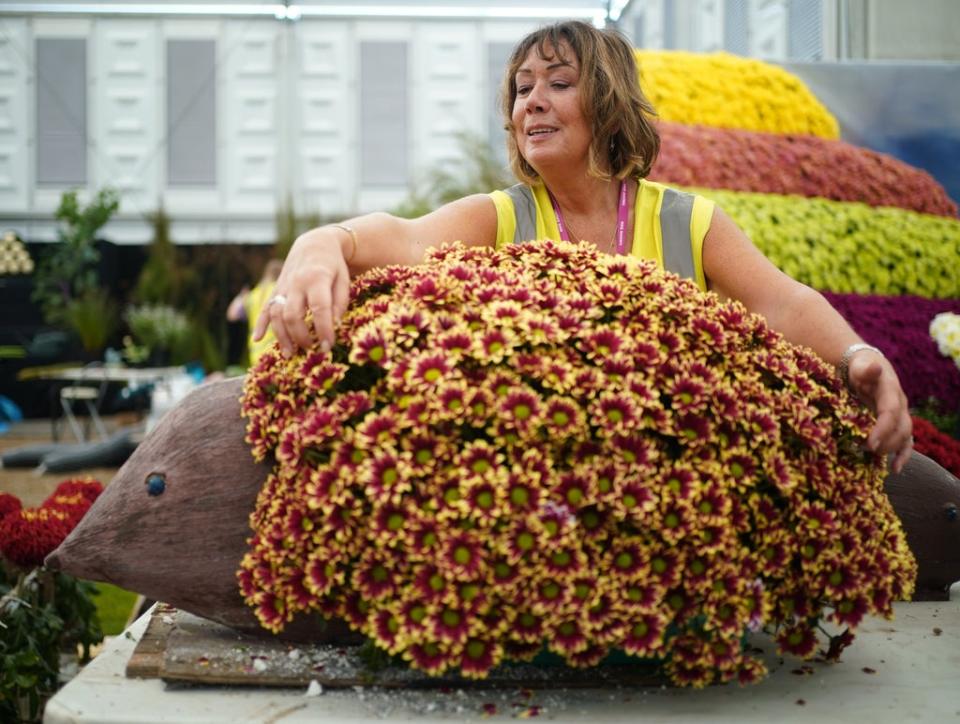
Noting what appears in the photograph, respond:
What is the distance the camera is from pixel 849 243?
14.0 feet

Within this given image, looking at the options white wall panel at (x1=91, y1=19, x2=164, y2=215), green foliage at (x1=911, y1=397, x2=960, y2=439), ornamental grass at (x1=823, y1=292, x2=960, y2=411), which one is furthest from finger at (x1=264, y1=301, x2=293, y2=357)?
white wall panel at (x1=91, y1=19, x2=164, y2=215)

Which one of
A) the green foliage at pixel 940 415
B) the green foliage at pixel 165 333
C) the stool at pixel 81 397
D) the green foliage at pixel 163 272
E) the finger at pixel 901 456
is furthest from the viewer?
the green foliage at pixel 163 272

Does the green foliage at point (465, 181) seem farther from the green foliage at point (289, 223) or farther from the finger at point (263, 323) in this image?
the finger at point (263, 323)

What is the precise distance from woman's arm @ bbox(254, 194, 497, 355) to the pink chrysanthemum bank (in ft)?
0.16

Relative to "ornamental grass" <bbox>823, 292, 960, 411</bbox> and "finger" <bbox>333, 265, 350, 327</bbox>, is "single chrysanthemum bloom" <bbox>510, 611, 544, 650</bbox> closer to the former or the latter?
"finger" <bbox>333, 265, 350, 327</bbox>

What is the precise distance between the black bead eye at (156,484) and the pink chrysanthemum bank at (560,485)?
0.17m

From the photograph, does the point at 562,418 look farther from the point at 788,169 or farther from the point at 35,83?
the point at 35,83

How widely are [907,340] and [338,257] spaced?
3392 mm

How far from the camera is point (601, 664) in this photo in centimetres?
134

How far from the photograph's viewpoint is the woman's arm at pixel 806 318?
133cm

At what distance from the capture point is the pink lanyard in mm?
1833

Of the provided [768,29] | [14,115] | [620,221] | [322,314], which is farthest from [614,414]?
[14,115]

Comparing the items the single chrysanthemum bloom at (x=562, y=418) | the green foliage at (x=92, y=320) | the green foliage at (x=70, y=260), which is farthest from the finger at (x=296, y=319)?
A: the green foliage at (x=70, y=260)

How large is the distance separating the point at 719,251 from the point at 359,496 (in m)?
0.91
